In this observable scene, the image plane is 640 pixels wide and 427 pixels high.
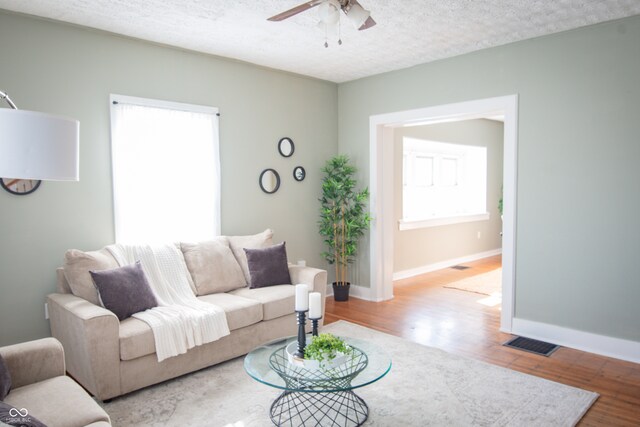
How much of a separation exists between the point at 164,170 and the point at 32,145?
103 inches

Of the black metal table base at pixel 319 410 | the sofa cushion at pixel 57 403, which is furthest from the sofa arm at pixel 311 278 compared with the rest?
the sofa cushion at pixel 57 403

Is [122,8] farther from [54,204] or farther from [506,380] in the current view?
[506,380]

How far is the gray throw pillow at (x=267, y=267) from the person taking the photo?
4.12 metres

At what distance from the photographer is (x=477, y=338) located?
160 inches

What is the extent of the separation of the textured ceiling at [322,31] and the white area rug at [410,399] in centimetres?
264

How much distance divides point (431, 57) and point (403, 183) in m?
2.44

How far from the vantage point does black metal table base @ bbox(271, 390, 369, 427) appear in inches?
104

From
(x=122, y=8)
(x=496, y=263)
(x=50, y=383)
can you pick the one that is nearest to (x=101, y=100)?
(x=122, y=8)

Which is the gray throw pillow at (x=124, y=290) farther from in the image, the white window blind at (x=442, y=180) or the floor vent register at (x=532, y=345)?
the white window blind at (x=442, y=180)

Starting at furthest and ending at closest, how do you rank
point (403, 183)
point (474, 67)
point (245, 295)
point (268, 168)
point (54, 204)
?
1. point (403, 183)
2. point (268, 168)
3. point (474, 67)
4. point (245, 295)
5. point (54, 204)

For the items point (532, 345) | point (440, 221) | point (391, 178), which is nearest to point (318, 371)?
point (532, 345)

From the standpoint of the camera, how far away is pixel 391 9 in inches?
128

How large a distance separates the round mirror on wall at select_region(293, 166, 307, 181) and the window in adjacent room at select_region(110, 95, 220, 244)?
1046 mm

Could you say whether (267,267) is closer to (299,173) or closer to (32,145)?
(299,173)
